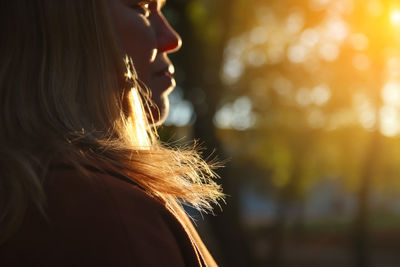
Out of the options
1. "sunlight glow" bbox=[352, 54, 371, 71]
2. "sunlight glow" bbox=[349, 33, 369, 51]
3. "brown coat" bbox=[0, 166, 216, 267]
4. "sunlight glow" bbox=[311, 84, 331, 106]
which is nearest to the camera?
"brown coat" bbox=[0, 166, 216, 267]

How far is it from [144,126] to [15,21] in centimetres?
48

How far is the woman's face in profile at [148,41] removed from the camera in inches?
65.0

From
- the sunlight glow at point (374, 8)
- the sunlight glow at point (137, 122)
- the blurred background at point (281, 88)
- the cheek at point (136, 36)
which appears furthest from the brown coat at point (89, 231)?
the sunlight glow at point (374, 8)

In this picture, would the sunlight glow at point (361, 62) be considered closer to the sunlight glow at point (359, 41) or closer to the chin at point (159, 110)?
the sunlight glow at point (359, 41)

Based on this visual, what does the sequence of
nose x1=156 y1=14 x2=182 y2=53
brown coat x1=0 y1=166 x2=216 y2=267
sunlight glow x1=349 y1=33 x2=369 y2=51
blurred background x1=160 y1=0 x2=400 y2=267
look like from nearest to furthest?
brown coat x1=0 y1=166 x2=216 y2=267 → nose x1=156 y1=14 x2=182 y2=53 → blurred background x1=160 y1=0 x2=400 y2=267 → sunlight glow x1=349 y1=33 x2=369 y2=51

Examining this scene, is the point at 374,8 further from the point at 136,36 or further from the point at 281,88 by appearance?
the point at 136,36

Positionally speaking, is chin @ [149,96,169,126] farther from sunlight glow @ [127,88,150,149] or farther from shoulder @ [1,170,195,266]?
shoulder @ [1,170,195,266]

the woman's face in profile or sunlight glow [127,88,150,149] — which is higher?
the woman's face in profile

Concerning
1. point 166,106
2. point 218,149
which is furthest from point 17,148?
point 218,149

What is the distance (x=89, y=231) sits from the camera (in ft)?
3.76

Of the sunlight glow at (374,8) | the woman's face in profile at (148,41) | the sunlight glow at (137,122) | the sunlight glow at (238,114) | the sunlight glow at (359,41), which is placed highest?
the sunlight glow at (374,8)

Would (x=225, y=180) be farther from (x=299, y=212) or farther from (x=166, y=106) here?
(x=299, y=212)

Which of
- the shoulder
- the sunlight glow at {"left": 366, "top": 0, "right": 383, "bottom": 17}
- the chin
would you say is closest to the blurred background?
the sunlight glow at {"left": 366, "top": 0, "right": 383, "bottom": 17}

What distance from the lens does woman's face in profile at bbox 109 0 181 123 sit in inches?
65.0
